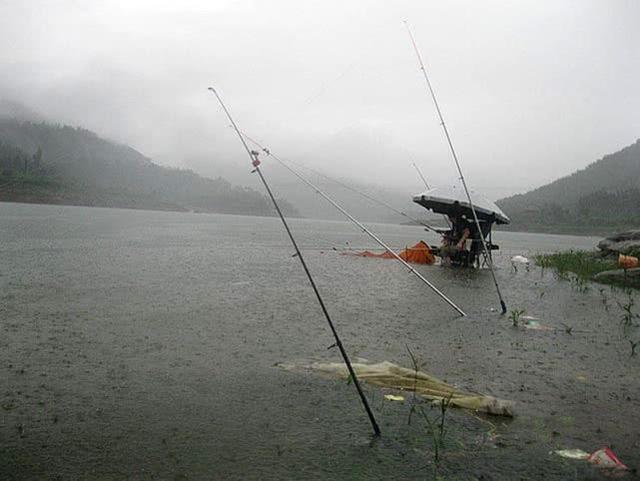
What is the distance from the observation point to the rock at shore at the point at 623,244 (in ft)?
89.7

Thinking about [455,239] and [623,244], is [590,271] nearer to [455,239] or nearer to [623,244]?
[455,239]

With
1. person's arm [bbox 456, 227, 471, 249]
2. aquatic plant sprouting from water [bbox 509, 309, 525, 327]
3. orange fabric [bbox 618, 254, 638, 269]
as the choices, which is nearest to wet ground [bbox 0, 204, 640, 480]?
aquatic plant sprouting from water [bbox 509, 309, 525, 327]

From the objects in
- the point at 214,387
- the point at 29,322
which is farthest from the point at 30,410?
the point at 29,322

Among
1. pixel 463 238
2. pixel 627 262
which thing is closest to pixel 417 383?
pixel 463 238

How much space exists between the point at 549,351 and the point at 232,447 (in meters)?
6.84

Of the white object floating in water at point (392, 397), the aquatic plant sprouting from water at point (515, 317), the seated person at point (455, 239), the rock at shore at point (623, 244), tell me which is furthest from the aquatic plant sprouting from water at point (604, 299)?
the rock at shore at point (623, 244)

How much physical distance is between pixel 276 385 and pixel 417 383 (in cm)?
202

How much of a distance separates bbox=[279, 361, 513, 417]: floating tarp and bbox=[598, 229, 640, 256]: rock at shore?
24125 millimetres

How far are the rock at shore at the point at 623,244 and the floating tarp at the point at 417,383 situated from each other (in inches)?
950

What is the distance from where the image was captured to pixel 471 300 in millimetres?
15602

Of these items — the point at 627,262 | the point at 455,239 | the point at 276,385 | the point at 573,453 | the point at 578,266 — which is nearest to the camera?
the point at 573,453

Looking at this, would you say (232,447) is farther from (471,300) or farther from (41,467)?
(471,300)

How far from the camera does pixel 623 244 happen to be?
98.0ft

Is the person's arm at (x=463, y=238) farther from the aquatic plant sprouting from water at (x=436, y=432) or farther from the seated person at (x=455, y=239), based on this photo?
the aquatic plant sprouting from water at (x=436, y=432)
